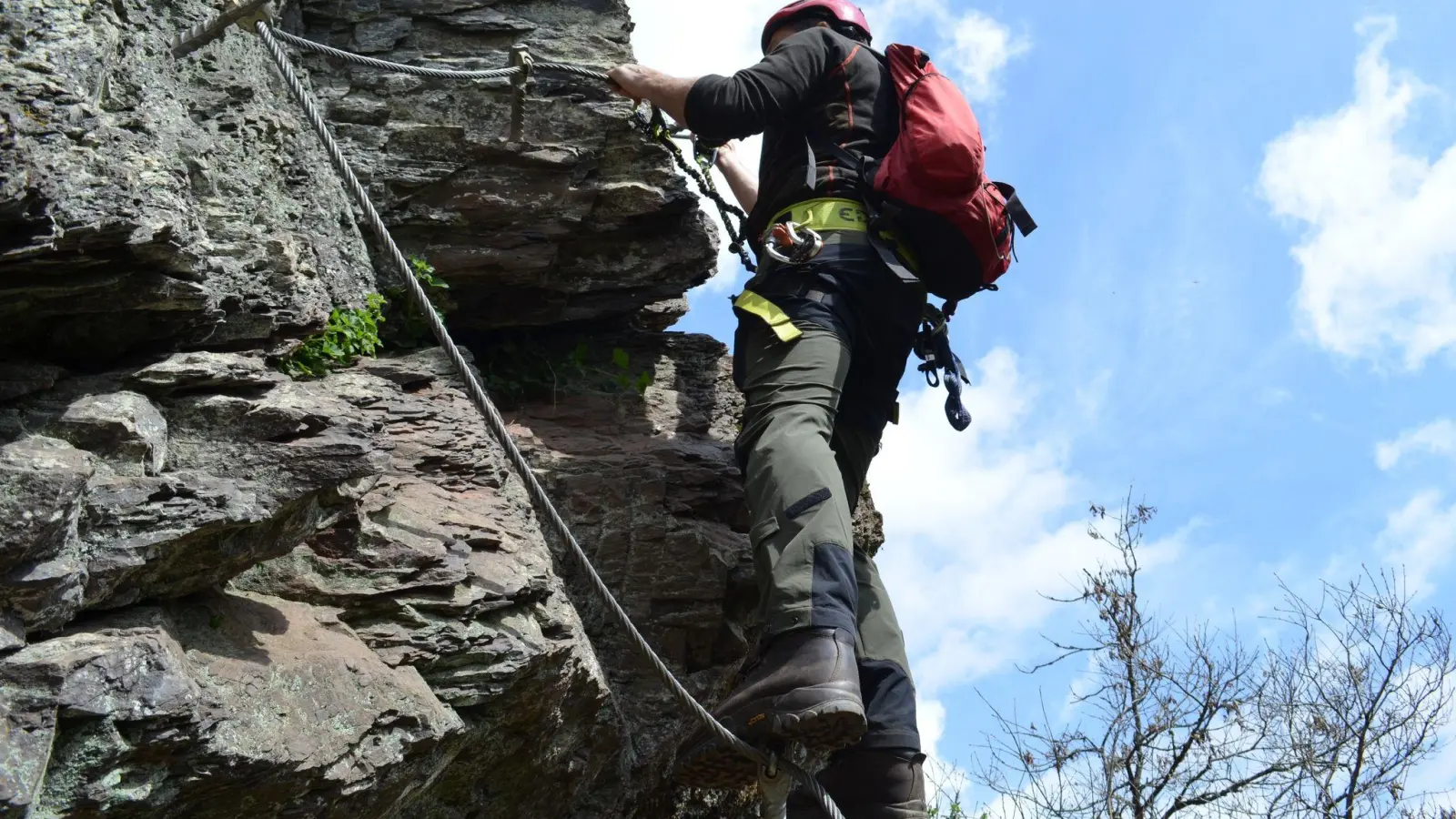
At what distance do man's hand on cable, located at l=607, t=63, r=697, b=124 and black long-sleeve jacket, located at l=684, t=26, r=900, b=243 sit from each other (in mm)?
153

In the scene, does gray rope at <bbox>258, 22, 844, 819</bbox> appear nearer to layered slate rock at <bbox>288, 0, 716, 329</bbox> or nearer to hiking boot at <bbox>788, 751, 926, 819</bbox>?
hiking boot at <bbox>788, 751, 926, 819</bbox>

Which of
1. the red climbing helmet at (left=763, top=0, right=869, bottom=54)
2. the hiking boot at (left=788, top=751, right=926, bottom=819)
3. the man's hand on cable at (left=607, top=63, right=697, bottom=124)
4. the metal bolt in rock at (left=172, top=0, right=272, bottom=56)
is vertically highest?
the red climbing helmet at (left=763, top=0, right=869, bottom=54)

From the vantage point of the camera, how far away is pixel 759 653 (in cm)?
409

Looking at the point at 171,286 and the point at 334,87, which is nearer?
the point at 171,286

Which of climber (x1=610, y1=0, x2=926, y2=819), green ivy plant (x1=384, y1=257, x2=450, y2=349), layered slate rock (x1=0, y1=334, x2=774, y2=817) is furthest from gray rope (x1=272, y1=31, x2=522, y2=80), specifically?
layered slate rock (x1=0, y1=334, x2=774, y2=817)

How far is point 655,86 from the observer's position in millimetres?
4848

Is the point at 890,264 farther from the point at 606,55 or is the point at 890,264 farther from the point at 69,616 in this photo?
the point at 69,616

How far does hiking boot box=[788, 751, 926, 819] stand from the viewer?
4379 millimetres

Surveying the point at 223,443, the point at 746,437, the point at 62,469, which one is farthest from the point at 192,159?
the point at 746,437

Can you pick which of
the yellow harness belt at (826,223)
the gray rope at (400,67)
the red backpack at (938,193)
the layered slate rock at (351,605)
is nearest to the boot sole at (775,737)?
the layered slate rock at (351,605)

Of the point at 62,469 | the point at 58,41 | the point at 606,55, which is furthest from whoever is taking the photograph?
the point at 606,55

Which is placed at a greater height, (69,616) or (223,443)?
(223,443)

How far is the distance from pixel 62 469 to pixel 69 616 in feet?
1.16

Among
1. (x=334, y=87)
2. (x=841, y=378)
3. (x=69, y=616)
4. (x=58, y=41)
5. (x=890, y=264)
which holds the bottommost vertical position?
(x=69, y=616)
